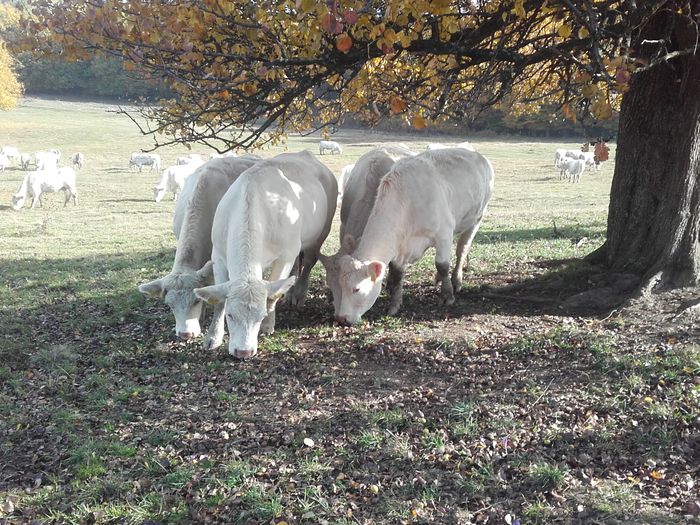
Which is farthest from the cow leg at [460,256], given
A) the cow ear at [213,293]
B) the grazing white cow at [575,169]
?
the grazing white cow at [575,169]

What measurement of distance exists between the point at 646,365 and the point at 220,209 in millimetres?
5365

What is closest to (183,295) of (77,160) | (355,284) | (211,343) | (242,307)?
(211,343)

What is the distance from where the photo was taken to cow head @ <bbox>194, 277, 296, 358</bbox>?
6.92 m

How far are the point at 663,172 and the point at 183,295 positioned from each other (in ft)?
21.3

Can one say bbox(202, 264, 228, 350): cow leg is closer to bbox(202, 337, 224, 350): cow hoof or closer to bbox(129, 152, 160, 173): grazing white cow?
bbox(202, 337, 224, 350): cow hoof

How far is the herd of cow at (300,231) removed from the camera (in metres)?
7.41

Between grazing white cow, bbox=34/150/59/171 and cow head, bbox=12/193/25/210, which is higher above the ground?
grazing white cow, bbox=34/150/59/171

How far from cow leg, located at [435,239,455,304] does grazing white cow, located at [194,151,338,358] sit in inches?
74.0

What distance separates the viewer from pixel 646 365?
6.51 meters

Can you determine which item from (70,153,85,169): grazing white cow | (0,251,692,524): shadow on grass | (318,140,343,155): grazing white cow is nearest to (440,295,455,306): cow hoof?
(0,251,692,524): shadow on grass

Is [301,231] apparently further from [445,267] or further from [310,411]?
[310,411]

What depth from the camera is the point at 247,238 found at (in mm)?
7473

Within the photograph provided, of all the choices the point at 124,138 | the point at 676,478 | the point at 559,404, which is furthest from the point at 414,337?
the point at 124,138

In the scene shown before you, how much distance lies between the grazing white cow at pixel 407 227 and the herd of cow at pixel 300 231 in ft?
0.05
